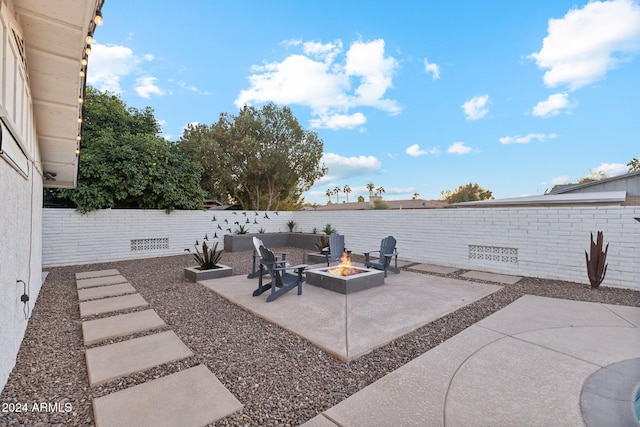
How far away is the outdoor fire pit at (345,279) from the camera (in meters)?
4.77

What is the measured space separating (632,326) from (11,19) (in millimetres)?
6898

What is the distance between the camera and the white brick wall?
16.9ft

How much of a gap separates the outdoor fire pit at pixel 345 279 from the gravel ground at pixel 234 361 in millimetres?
1585

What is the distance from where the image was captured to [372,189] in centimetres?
7012

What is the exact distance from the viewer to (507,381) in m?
2.18

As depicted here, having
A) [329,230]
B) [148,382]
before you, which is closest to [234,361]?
[148,382]

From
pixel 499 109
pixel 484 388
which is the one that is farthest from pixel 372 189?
pixel 484 388

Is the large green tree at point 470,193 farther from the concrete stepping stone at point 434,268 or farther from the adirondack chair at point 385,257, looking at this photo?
the adirondack chair at point 385,257

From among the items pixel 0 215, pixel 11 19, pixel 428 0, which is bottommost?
pixel 0 215

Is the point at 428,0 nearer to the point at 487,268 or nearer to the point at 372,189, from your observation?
the point at 487,268

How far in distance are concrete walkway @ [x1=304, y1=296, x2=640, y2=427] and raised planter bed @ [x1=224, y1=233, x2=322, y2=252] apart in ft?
26.0

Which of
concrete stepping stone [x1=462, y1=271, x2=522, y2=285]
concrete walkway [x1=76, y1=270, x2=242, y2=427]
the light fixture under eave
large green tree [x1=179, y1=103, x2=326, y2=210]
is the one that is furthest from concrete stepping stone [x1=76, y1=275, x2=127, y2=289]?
large green tree [x1=179, y1=103, x2=326, y2=210]

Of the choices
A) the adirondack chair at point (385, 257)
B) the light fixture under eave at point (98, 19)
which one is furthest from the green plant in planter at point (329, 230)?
the light fixture under eave at point (98, 19)

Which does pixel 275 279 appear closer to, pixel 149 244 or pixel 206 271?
pixel 206 271
